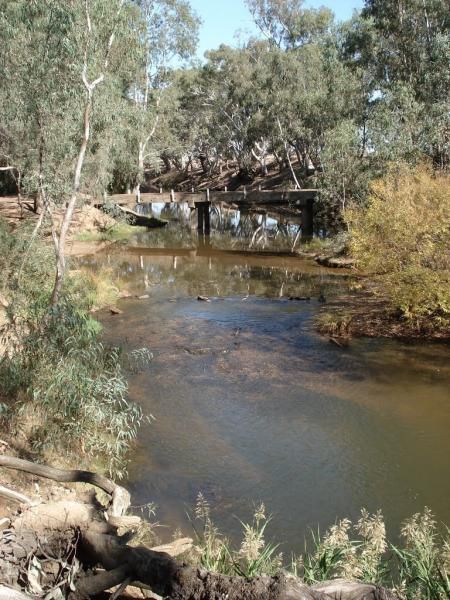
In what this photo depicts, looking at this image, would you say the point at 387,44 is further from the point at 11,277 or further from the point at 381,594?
the point at 381,594

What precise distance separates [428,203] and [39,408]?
10923 millimetres

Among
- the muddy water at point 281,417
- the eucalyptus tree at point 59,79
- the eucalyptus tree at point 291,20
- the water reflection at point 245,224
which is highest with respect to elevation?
the eucalyptus tree at point 291,20

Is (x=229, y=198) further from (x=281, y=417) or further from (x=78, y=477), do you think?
(x=78, y=477)

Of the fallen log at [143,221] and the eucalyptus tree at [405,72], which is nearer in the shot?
the eucalyptus tree at [405,72]

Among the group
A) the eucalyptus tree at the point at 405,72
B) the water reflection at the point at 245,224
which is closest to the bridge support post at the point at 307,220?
the water reflection at the point at 245,224

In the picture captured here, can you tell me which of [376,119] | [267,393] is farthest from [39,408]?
[376,119]

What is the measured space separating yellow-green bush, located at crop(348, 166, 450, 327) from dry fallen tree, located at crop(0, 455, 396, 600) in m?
10.8

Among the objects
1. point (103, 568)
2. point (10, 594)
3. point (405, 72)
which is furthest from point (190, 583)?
point (405, 72)

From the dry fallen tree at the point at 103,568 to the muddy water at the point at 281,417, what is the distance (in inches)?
110

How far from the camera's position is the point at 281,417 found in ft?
35.7

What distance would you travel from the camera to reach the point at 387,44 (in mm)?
34844

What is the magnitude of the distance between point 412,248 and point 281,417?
631 cm

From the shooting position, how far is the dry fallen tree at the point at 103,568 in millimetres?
3607

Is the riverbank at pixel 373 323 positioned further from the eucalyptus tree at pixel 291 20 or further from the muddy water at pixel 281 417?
the eucalyptus tree at pixel 291 20
